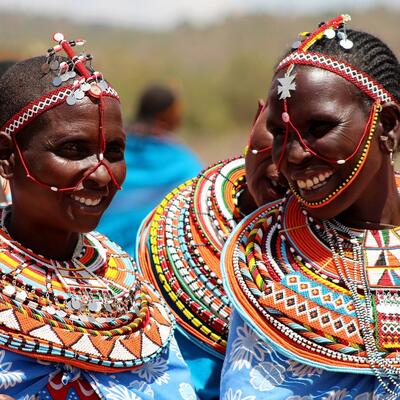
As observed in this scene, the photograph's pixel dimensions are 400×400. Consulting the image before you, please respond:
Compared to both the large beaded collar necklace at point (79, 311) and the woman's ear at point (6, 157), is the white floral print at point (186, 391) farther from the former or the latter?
the woman's ear at point (6, 157)

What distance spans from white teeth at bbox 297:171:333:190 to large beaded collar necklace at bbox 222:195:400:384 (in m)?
0.18

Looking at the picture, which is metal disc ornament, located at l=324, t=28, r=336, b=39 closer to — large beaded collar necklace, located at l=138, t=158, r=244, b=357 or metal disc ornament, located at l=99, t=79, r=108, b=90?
metal disc ornament, located at l=99, t=79, r=108, b=90

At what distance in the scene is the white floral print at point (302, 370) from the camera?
8.77ft

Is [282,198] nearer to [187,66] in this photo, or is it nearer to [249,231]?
[249,231]

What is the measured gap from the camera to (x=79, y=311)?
2762 millimetres

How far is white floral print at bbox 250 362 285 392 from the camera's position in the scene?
8.86 ft

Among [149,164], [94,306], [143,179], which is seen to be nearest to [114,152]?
[94,306]

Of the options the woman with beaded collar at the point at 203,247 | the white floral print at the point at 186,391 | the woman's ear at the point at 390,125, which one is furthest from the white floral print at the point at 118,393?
the woman's ear at the point at 390,125

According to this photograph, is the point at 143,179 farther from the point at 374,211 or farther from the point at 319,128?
the point at 319,128

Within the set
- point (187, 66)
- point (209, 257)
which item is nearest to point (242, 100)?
point (187, 66)

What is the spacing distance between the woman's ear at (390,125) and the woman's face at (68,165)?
34.4 inches

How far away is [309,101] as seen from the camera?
2.69 metres

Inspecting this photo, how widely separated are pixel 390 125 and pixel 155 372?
1.14 m

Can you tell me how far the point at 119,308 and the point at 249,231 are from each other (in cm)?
52
